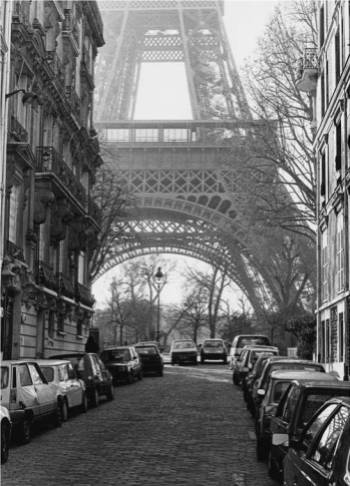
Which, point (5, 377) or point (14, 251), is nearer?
point (5, 377)

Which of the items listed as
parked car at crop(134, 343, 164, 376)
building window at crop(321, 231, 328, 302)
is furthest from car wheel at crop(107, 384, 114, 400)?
parked car at crop(134, 343, 164, 376)

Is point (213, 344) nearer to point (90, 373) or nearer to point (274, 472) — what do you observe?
point (90, 373)

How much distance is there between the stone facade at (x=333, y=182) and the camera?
26219mm

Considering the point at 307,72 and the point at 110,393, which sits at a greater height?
the point at 307,72

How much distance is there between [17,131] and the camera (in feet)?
89.0

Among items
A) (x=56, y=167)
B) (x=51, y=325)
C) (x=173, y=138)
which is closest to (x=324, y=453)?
(x=56, y=167)

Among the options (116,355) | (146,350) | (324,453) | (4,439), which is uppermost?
(146,350)

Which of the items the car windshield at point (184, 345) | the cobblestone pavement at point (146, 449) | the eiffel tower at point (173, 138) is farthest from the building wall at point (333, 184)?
the eiffel tower at point (173, 138)

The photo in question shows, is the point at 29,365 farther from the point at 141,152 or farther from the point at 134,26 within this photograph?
the point at 134,26

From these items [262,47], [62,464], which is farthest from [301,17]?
[62,464]

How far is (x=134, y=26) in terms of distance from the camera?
79625mm

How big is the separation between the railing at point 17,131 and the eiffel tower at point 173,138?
26.5 metres

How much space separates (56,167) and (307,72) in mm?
9721

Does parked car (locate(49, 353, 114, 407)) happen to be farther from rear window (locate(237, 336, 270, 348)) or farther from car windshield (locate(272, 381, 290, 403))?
rear window (locate(237, 336, 270, 348))
